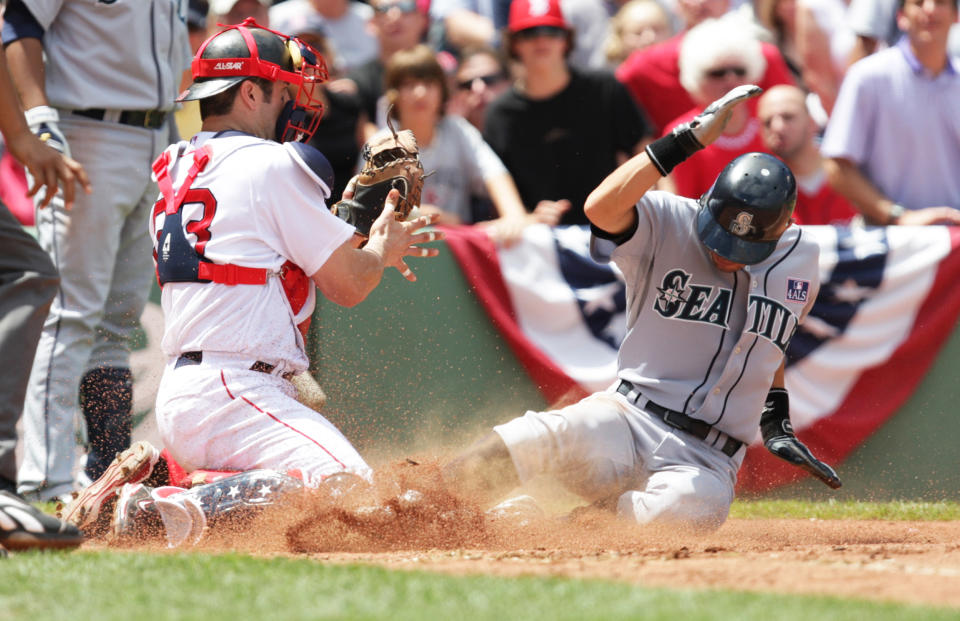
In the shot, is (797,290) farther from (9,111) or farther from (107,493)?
(9,111)

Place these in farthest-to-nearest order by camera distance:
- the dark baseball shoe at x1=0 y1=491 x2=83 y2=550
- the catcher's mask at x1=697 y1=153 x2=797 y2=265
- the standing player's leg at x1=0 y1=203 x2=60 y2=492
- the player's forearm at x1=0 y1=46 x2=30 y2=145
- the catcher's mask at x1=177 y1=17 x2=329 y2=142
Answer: the catcher's mask at x1=697 y1=153 x2=797 y2=265 < the catcher's mask at x1=177 y1=17 x2=329 y2=142 < the player's forearm at x1=0 y1=46 x2=30 y2=145 < the standing player's leg at x1=0 y1=203 x2=60 y2=492 < the dark baseball shoe at x1=0 y1=491 x2=83 y2=550

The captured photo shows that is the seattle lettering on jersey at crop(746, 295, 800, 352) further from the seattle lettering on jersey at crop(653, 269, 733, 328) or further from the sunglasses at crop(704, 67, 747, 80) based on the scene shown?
the sunglasses at crop(704, 67, 747, 80)

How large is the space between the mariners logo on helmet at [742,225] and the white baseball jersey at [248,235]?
152 cm

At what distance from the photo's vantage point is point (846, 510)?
21.7 feet

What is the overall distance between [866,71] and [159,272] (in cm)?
453

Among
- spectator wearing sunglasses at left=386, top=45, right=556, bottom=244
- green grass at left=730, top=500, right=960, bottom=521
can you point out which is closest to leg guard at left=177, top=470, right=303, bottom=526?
green grass at left=730, top=500, right=960, bottom=521

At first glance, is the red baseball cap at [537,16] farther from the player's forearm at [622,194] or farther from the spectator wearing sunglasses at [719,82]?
the player's forearm at [622,194]

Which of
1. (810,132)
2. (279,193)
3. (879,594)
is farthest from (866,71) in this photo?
(879,594)

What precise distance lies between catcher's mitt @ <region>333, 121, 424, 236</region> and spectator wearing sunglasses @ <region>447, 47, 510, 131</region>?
376cm

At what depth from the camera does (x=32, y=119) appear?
5.91 meters

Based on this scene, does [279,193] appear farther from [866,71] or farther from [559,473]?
[866,71]

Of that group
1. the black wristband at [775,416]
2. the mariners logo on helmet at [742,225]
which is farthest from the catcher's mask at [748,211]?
the black wristband at [775,416]

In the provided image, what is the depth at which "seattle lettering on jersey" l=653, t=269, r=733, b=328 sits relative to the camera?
17.4 ft

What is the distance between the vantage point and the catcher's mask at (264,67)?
500 centimetres
